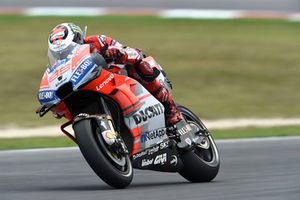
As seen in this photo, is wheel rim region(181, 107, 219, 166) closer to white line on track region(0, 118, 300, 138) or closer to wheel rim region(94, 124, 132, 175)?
wheel rim region(94, 124, 132, 175)

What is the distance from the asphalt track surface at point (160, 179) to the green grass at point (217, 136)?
0.73 meters

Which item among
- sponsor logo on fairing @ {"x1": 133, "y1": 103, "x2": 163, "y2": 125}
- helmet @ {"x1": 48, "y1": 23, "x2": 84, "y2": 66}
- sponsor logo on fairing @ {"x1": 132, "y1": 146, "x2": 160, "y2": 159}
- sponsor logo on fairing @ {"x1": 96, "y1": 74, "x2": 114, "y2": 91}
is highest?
helmet @ {"x1": 48, "y1": 23, "x2": 84, "y2": 66}

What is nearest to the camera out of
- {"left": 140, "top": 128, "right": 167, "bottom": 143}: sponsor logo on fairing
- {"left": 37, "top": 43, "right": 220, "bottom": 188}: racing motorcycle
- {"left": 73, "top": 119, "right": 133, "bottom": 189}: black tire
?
{"left": 73, "top": 119, "right": 133, "bottom": 189}: black tire

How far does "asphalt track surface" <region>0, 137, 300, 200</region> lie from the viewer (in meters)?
6.20

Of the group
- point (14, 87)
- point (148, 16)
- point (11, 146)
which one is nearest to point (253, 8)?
point (148, 16)

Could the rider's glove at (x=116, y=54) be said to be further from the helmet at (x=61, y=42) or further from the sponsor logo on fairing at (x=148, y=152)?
the sponsor logo on fairing at (x=148, y=152)

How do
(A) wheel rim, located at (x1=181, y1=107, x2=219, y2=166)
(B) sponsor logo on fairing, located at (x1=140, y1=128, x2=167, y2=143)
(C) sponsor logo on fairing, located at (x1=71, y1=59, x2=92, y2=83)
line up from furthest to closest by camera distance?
1. (A) wheel rim, located at (x1=181, y1=107, x2=219, y2=166)
2. (B) sponsor logo on fairing, located at (x1=140, y1=128, x2=167, y2=143)
3. (C) sponsor logo on fairing, located at (x1=71, y1=59, x2=92, y2=83)

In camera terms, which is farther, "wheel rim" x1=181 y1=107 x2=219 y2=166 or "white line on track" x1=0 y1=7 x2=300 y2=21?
"white line on track" x1=0 y1=7 x2=300 y2=21

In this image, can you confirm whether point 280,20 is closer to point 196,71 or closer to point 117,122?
point 196,71

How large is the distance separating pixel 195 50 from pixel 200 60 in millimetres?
727

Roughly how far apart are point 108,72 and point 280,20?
14.1 meters

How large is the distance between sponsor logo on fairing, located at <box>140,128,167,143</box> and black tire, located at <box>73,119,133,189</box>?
520 millimetres

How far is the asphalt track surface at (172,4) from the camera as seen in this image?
19.7 meters

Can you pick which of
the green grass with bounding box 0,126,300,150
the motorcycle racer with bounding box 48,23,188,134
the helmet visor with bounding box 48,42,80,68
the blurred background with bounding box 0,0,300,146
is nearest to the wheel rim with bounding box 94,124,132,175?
the motorcycle racer with bounding box 48,23,188,134
